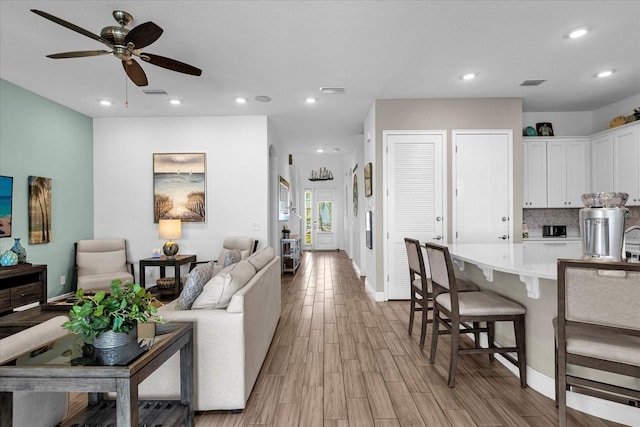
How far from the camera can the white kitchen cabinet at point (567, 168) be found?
4.91 m

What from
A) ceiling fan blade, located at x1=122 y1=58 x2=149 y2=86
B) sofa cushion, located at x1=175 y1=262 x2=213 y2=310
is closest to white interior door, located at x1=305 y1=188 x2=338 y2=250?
ceiling fan blade, located at x1=122 y1=58 x2=149 y2=86

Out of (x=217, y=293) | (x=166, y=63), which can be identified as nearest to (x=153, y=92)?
(x=166, y=63)

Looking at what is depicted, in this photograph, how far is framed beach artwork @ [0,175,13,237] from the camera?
3844 mm

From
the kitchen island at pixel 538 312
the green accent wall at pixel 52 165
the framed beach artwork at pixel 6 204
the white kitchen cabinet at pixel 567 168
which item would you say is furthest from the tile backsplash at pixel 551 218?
the framed beach artwork at pixel 6 204

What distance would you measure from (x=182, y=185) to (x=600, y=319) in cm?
525

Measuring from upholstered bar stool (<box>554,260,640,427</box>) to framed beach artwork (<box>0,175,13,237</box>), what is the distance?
17.7ft

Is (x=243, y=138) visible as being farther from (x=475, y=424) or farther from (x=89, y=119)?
(x=475, y=424)

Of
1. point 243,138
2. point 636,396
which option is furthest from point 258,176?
point 636,396

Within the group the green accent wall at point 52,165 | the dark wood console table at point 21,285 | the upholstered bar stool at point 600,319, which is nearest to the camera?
the upholstered bar stool at point 600,319

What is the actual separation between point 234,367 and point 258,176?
3727 mm

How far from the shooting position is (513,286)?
243cm

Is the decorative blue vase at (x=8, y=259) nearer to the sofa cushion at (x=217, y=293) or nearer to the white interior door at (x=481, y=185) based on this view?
the sofa cushion at (x=217, y=293)

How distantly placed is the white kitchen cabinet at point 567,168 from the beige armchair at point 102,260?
6.32 metres

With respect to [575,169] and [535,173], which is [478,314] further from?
[575,169]
